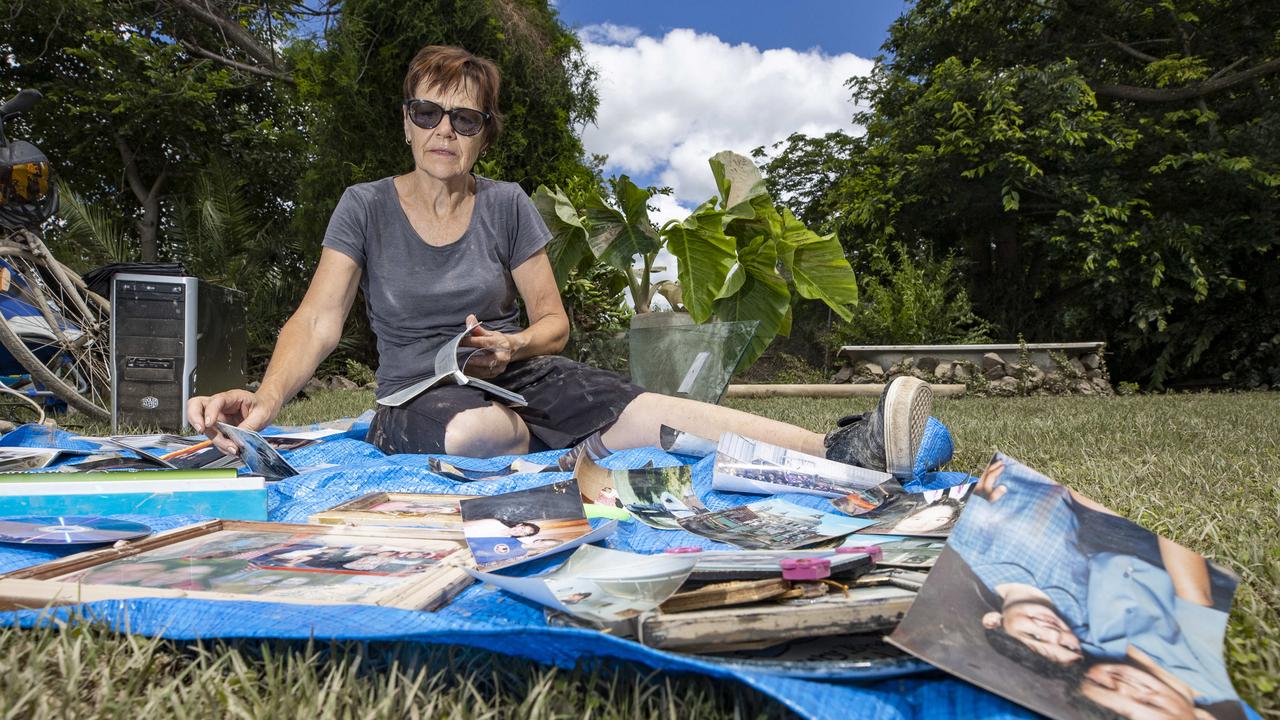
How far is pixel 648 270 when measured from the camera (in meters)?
4.06

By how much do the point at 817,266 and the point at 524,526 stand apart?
10.4 feet

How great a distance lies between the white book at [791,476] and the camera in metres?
1.70

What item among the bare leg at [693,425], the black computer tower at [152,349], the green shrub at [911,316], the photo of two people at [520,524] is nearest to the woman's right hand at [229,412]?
the photo of two people at [520,524]

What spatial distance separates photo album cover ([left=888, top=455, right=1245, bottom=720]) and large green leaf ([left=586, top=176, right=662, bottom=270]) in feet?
10.1

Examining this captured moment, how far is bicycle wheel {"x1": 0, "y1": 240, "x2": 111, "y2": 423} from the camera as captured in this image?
10.0ft

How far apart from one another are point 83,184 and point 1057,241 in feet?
43.4

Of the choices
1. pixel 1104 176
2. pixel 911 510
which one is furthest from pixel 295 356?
pixel 1104 176

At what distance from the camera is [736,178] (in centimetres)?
393

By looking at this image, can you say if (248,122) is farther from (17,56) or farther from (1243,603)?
(1243,603)

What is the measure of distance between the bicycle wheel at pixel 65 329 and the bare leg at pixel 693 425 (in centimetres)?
247

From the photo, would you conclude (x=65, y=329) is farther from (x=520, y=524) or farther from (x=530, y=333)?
(x=520, y=524)

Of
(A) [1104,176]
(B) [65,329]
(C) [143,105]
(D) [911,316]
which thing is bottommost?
(B) [65,329]

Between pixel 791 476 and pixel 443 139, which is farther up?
pixel 443 139

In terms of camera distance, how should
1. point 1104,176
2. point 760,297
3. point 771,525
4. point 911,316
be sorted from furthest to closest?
point 1104,176, point 911,316, point 760,297, point 771,525
